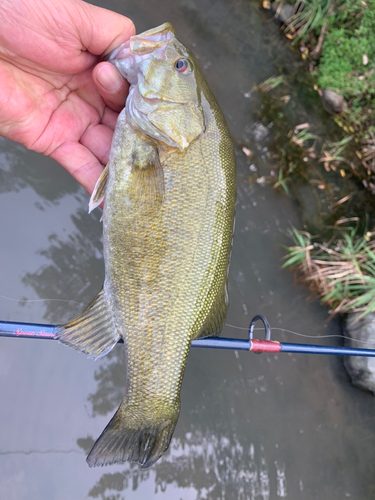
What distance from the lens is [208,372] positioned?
265 centimetres

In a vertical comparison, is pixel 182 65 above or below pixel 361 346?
above

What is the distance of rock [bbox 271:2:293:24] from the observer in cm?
366

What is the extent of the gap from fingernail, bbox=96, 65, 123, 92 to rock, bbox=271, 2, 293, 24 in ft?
10.5

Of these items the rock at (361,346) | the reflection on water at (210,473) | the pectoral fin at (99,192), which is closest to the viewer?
the pectoral fin at (99,192)

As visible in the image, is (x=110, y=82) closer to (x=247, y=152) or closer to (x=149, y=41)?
(x=149, y=41)

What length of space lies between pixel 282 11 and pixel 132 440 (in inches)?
178

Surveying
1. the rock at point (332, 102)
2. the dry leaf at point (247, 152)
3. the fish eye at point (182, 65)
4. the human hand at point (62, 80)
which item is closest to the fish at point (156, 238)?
the fish eye at point (182, 65)

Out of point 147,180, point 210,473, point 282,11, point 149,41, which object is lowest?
point 210,473

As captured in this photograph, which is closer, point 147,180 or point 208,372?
point 147,180

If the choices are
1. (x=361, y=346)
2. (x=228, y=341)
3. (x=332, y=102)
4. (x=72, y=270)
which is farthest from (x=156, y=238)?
(x=332, y=102)

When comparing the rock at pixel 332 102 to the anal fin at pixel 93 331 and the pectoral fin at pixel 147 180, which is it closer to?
the pectoral fin at pixel 147 180

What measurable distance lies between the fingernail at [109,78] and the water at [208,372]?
45.3 inches

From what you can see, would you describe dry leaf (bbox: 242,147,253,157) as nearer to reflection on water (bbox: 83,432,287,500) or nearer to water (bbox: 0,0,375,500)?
water (bbox: 0,0,375,500)

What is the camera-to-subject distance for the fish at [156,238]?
141 centimetres
